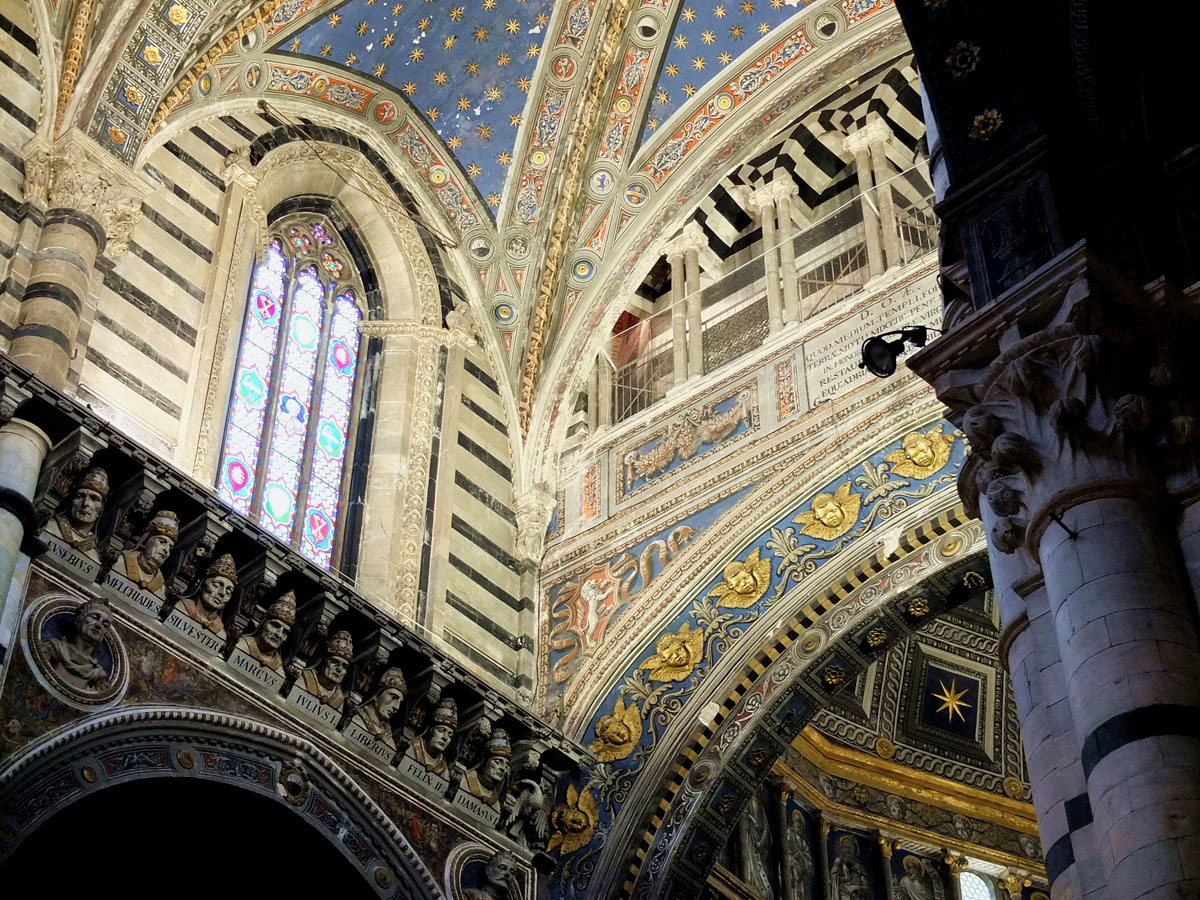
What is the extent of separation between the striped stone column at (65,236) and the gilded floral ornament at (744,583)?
4.56 metres

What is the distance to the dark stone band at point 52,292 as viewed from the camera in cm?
1106

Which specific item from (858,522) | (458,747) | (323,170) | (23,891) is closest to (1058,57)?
(858,522)

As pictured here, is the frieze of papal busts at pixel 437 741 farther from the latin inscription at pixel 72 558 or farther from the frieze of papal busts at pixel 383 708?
the latin inscription at pixel 72 558

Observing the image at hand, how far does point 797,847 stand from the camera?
14.7 m

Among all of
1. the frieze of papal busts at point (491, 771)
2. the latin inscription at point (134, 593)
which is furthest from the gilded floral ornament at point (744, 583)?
the latin inscription at point (134, 593)

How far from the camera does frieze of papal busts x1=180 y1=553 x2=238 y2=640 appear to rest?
33.6 feet

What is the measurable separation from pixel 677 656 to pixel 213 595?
3.55 m

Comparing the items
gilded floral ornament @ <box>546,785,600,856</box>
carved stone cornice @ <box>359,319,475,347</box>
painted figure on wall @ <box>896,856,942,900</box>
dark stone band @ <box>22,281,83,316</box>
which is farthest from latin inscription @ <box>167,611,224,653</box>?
painted figure on wall @ <box>896,856,942,900</box>

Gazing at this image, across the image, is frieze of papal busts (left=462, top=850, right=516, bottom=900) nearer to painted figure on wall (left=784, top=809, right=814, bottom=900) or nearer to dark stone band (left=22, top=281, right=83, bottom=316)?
painted figure on wall (left=784, top=809, right=814, bottom=900)

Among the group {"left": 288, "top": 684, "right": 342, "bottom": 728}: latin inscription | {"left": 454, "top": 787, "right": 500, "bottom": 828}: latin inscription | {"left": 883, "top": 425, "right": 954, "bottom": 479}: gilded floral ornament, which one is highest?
{"left": 883, "top": 425, "right": 954, "bottom": 479}: gilded floral ornament

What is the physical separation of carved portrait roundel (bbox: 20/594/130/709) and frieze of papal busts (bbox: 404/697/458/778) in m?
2.22

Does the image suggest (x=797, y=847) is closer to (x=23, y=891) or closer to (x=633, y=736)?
(x=633, y=736)

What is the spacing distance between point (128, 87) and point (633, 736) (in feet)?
18.4

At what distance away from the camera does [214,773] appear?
994 cm
